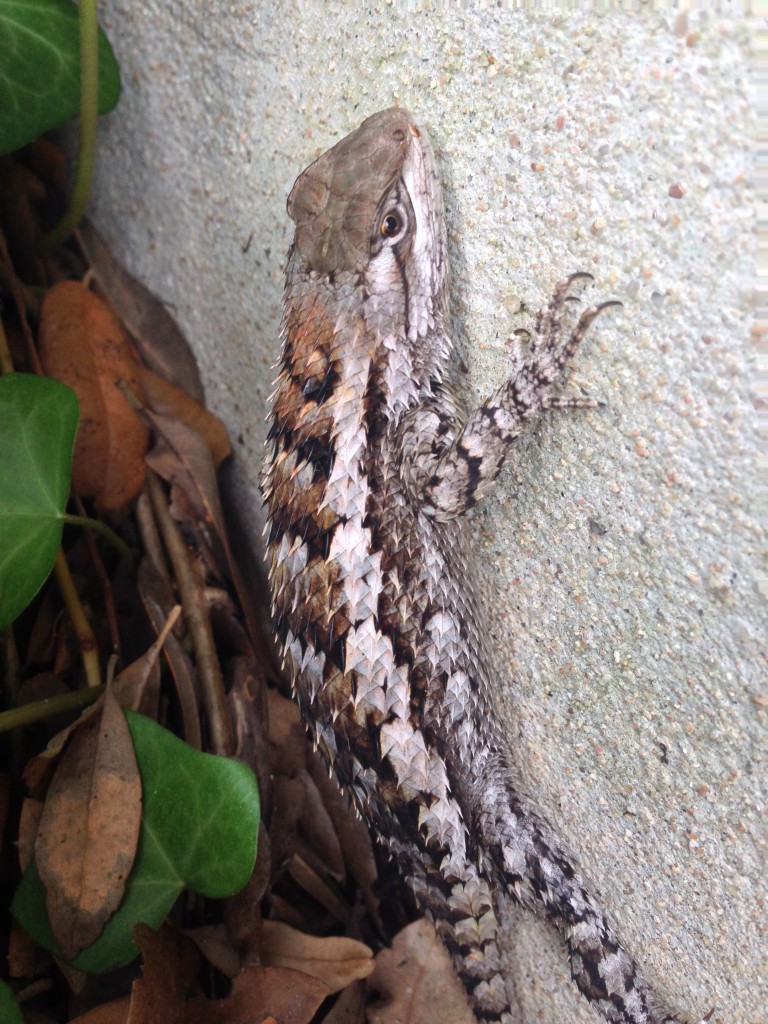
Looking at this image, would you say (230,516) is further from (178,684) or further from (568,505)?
(568,505)

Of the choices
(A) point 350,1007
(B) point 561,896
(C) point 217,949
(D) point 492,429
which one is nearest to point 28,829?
(C) point 217,949

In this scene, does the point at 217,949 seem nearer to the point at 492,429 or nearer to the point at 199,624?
the point at 199,624

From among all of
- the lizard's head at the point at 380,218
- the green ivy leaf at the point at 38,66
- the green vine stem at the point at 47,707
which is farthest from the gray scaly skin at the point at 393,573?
the green ivy leaf at the point at 38,66

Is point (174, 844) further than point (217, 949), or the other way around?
point (217, 949)

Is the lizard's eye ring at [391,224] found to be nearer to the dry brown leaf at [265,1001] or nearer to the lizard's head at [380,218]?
the lizard's head at [380,218]

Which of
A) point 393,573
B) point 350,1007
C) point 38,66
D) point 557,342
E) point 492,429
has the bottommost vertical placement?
point 350,1007

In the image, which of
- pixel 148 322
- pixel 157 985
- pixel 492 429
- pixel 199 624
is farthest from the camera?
pixel 148 322

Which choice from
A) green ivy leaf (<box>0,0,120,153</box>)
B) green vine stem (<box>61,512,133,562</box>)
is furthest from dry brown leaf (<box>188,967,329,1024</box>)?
green ivy leaf (<box>0,0,120,153</box>)
